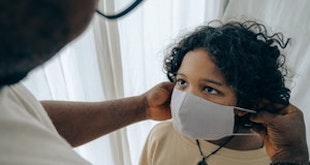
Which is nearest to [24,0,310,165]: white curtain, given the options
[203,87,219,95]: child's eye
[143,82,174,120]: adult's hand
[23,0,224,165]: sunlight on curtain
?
[23,0,224,165]: sunlight on curtain

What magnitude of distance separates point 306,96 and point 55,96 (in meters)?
0.70

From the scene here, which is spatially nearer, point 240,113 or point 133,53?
point 240,113

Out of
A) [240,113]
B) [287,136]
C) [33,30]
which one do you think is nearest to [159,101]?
[240,113]

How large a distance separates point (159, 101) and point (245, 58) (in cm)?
23

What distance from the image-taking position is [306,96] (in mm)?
1134

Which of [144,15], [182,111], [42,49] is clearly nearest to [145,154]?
[182,111]

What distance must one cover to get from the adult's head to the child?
1.59 ft

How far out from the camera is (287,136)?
0.79 metres

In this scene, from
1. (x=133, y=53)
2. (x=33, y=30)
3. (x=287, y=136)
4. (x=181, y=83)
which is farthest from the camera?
(x=133, y=53)

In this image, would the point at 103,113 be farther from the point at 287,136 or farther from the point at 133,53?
the point at 287,136

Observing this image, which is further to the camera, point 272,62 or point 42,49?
point 272,62

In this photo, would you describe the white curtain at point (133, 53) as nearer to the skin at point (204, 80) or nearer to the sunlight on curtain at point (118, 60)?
the sunlight on curtain at point (118, 60)

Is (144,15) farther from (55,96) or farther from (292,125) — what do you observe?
(292,125)

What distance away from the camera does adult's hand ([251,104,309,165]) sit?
0.79 metres
